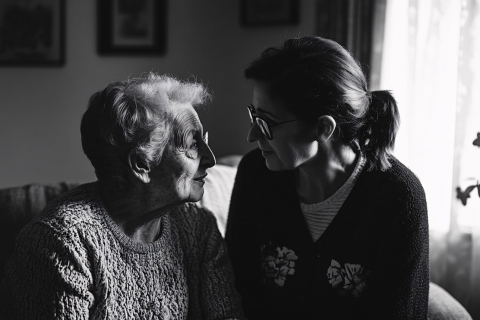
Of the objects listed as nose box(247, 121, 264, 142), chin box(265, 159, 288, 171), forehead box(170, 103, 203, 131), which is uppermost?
forehead box(170, 103, 203, 131)

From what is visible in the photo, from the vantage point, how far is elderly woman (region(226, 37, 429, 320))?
5.32ft

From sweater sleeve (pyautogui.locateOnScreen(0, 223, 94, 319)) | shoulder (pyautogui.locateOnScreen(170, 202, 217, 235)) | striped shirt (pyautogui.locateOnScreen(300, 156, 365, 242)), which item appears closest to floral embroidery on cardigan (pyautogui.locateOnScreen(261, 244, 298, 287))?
striped shirt (pyautogui.locateOnScreen(300, 156, 365, 242))

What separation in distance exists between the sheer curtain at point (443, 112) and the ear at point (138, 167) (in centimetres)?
183

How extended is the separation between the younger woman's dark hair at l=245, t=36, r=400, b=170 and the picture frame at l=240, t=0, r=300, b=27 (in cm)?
186

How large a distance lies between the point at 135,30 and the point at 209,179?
5.39 ft

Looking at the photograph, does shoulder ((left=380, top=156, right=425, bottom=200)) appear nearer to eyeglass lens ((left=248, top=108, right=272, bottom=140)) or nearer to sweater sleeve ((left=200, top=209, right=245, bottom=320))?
eyeglass lens ((left=248, top=108, right=272, bottom=140))

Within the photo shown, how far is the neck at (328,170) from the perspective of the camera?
1.74 metres

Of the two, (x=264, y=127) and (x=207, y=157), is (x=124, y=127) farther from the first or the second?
(x=264, y=127)

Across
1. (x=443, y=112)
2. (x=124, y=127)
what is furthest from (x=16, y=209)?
(x=443, y=112)

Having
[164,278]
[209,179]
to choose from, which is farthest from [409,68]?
[164,278]

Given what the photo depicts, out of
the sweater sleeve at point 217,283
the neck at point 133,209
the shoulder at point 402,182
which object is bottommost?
the sweater sleeve at point 217,283

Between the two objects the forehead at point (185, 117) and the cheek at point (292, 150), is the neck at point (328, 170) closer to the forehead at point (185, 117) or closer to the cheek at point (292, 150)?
the cheek at point (292, 150)

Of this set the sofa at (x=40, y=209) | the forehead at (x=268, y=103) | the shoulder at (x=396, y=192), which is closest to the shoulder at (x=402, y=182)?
the shoulder at (x=396, y=192)

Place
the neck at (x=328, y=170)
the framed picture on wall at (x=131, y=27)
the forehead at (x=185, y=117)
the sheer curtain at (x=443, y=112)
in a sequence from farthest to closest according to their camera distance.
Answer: the framed picture on wall at (x=131, y=27) < the sheer curtain at (x=443, y=112) < the neck at (x=328, y=170) < the forehead at (x=185, y=117)
